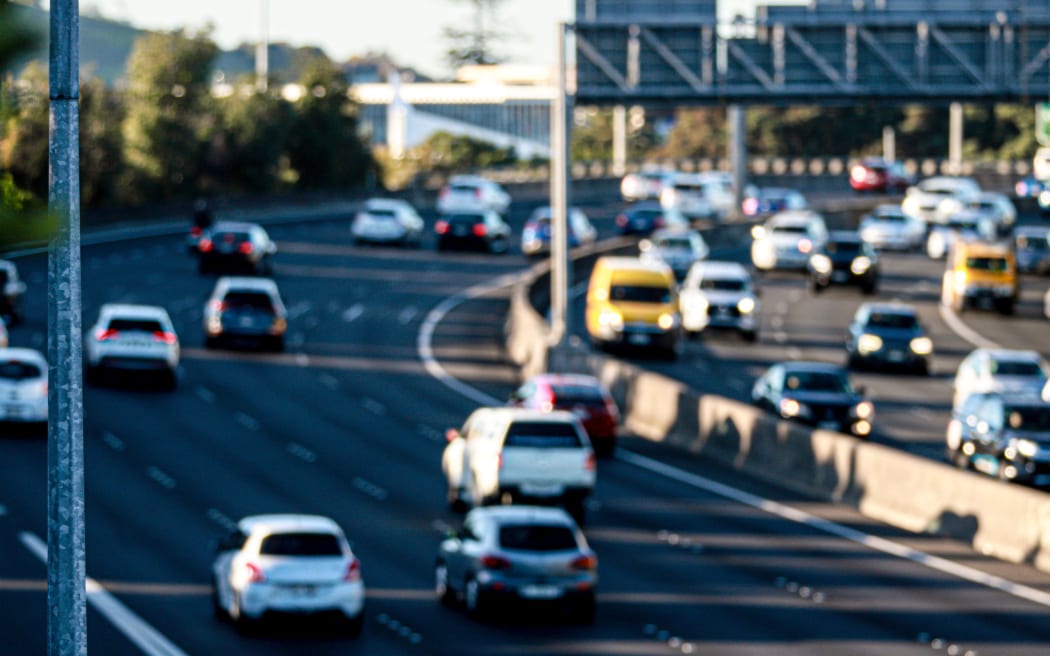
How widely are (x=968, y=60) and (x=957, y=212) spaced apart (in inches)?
1281

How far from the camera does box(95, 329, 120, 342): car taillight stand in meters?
43.4

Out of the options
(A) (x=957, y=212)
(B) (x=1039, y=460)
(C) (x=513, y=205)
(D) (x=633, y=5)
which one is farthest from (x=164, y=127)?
(B) (x=1039, y=460)

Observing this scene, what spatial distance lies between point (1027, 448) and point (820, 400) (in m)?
7.24

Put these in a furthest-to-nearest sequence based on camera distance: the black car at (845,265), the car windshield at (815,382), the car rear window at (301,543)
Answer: the black car at (845,265), the car windshield at (815,382), the car rear window at (301,543)

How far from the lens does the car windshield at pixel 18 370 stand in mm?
37750

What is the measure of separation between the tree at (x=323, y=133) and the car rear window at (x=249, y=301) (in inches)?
2789

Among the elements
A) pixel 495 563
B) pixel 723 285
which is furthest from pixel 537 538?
pixel 723 285

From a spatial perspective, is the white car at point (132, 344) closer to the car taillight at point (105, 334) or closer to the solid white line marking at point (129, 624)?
the car taillight at point (105, 334)

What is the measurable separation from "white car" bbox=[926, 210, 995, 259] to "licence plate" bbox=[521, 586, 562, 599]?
53122mm

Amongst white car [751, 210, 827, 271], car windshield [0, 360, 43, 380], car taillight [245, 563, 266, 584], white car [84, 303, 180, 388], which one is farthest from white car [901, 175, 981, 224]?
car taillight [245, 563, 266, 584]

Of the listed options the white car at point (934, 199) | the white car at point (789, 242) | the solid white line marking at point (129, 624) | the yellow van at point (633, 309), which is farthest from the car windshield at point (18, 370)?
the white car at point (934, 199)

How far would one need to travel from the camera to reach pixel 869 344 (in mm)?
50469

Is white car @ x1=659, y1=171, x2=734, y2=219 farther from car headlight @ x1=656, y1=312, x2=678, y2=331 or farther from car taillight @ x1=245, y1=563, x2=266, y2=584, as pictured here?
car taillight @ x1=245, y1=563, x2=266, y2=584

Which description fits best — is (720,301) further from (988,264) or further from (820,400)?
(820,400)
